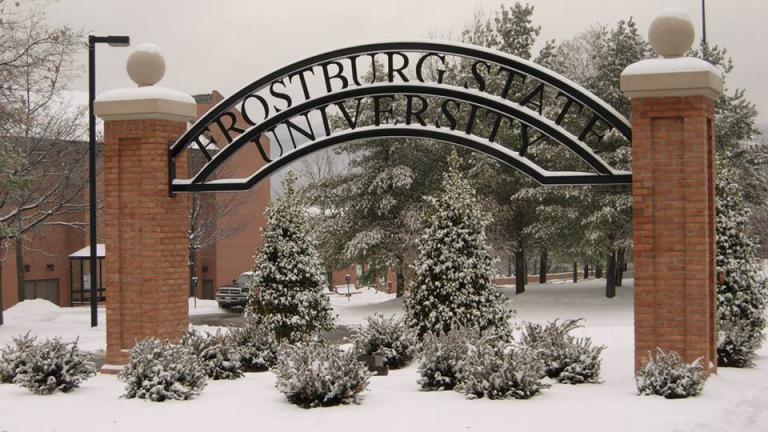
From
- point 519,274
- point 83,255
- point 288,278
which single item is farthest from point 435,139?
point 83,255

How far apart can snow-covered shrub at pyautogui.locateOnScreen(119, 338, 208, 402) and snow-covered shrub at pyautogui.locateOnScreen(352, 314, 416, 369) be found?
137 inches

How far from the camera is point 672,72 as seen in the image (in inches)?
395

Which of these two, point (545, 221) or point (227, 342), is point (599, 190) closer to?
point (545, 221)

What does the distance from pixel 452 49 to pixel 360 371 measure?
4.47 m

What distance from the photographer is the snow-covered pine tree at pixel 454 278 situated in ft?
50.5

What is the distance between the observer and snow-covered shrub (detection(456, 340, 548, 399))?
9.26m

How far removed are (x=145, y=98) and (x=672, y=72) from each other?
6709mm

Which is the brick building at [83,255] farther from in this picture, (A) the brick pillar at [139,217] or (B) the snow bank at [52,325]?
(A) the brick pillar at [139,217]

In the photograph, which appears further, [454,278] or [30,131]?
[30,131]

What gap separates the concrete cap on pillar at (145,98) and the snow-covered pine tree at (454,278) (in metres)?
5.39

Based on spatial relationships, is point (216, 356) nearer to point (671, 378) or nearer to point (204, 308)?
point (671, 378)

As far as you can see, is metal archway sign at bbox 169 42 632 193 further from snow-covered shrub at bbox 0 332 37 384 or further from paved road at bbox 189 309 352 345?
paved road at bbox 189 309 352 345

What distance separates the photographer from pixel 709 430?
7992 millimetres

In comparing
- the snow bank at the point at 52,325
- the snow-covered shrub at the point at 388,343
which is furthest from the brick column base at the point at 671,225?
the snow bank at the point at 52,325
